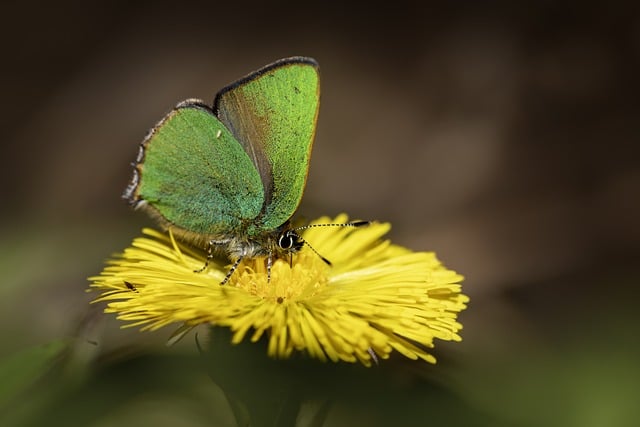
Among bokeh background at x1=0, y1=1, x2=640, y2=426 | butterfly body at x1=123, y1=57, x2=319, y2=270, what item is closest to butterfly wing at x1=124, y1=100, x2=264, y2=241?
butterfly body at x1=123, y1=57, x2=319, y2=270

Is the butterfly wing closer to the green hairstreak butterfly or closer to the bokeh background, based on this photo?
the green hairstreak butterfly

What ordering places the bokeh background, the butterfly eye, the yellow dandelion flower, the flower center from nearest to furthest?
1. the yellow dandelion flower
2. the flower center
3. the butterfly eye
4. the bokeh background

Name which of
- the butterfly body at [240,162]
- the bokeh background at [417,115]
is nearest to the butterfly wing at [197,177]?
the butterfly body at [240,162]

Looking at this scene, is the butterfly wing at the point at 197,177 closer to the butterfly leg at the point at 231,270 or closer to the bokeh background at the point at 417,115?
the butterfly leg at the point at 231,270

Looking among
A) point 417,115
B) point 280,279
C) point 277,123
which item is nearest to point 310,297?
point 280,279

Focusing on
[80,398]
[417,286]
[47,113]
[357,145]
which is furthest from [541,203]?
[80,398]
